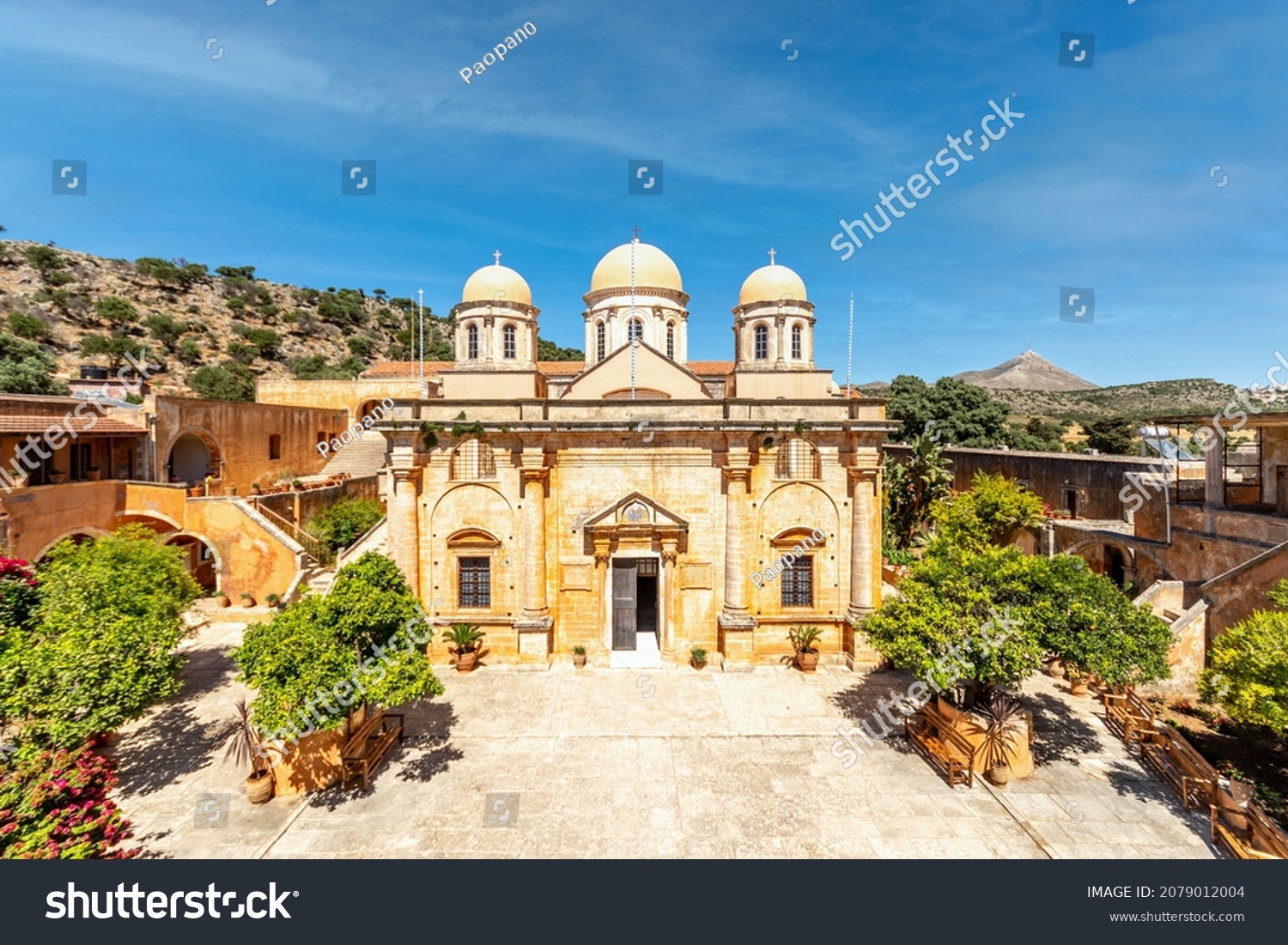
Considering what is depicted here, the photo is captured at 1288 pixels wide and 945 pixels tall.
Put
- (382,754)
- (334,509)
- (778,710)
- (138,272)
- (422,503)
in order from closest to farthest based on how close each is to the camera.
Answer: (382,754) → (778,710) → (422,503) → (334,509) → (138,272)

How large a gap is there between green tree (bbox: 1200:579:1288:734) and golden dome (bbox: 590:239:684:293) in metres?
19.4

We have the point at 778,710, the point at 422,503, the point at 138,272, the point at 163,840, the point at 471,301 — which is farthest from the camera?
the point at 138,272

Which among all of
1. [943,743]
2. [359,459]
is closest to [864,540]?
[943,743]

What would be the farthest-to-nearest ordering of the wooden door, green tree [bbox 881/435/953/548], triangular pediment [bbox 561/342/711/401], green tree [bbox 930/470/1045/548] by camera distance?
1. green tree [bbox 881/435/953/548]
2. green tree [bbox 930/470/1045/548]
3. triangular pediment [bbox 561/342/711/401]
4. the wooden door

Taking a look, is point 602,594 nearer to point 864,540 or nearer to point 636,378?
point 864,540

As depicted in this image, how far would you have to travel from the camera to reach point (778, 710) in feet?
41.7

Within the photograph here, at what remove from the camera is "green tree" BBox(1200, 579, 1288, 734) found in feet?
27.1

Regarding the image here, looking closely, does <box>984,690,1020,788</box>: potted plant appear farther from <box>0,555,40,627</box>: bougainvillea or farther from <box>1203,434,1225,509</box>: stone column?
<box>0,555,40,627</box>: bougainvillea

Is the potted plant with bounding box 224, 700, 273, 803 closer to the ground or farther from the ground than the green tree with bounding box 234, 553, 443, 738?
closer to the ground

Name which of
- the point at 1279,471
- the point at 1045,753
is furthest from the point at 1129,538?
the point at 1045,753

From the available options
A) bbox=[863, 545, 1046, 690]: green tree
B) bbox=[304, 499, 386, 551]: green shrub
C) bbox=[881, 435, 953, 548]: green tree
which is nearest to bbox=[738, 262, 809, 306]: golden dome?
bbox=[881, 435, 953, 548]: green tree
